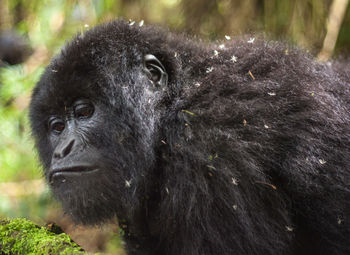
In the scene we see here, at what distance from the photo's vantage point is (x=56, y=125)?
9.74ft

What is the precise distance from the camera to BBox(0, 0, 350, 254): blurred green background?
17.1 ft

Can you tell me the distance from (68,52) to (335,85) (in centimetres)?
184

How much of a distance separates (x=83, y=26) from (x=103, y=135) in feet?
8.93

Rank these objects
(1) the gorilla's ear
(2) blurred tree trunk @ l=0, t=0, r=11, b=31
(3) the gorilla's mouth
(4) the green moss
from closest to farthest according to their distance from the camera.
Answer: (4) the green moss → (3) the gorilla's mouth → (1) the gorilla's ear → (2) blurred tree trunk @ l=0, t=0, r=11, b=31

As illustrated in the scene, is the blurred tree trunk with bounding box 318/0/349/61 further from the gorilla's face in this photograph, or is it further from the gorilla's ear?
the gorilla's face

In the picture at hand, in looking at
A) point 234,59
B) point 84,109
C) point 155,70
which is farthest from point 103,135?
point 234,59

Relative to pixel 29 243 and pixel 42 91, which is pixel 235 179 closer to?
pixel 29 243

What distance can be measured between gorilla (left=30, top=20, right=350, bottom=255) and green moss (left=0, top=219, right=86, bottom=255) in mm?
373

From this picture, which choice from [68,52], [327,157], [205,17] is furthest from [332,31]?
[68,52]

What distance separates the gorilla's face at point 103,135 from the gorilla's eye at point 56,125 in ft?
0.19

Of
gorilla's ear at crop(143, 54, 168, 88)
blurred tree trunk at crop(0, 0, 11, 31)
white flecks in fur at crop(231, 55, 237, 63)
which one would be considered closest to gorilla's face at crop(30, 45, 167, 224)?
gorilla's ear at crop(143, 54, 168, 88)

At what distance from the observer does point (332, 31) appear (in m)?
4.99

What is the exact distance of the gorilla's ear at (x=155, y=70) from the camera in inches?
112

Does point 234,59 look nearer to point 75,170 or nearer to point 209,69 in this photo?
point 209,69
